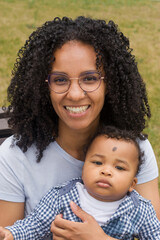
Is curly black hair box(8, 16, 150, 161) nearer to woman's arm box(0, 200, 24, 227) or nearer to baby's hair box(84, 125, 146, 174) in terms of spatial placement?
baby's hair box(84, 125, 146, 174)

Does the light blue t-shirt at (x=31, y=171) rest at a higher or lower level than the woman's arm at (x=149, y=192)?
higher

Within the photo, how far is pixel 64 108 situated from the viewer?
7.38 feet

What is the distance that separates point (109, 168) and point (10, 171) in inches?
23.7

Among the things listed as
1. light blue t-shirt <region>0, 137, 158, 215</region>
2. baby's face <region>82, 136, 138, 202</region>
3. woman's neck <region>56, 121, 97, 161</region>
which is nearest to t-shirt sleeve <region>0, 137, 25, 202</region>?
light blue t-shirt <region>0, 137, 158, 215</region>

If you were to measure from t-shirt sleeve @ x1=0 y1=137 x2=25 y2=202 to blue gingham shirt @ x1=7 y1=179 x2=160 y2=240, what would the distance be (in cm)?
18

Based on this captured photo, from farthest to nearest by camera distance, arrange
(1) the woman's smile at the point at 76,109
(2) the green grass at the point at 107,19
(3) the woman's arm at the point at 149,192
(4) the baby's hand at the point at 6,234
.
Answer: (2) the green grass at the point at 107,19 < (3) the woman's arm at the point at 149,192 < (1) the woman's smile at the point at 76,109 < (4) the baby's hand at the point at 6,234

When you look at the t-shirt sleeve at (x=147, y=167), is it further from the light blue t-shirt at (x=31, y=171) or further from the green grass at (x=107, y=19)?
the green grass at (x=107, y=19)

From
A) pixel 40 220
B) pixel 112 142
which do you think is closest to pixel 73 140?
pixel 112 142

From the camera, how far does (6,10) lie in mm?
9531

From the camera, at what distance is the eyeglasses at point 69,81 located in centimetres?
218

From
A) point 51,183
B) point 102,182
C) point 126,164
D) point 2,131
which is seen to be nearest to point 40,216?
point 51,183

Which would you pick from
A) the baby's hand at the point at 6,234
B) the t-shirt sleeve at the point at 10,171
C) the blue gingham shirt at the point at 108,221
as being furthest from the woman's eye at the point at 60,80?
the baby's hand at the point at 6,234

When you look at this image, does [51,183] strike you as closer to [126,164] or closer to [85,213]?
[85,213]

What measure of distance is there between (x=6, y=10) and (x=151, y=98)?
16.7 feet
